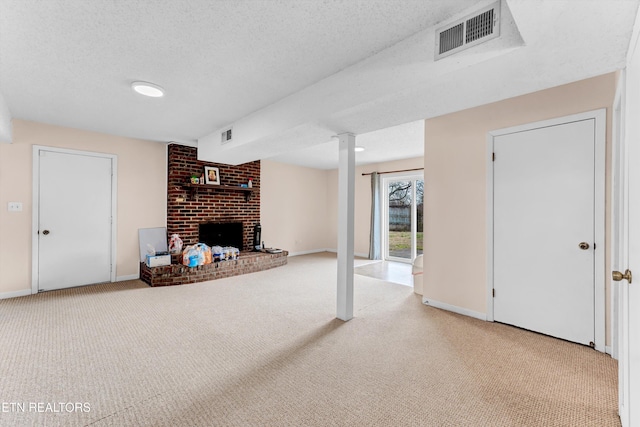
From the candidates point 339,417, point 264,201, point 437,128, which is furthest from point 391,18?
point 264,201

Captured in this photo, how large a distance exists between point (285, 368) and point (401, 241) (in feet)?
17.5

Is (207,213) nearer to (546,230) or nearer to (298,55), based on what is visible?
(298,55)

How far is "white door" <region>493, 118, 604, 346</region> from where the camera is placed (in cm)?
257

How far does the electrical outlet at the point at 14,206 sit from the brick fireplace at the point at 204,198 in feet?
6.17

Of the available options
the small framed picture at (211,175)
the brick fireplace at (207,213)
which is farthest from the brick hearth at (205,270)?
the small framed picture at (211,175)

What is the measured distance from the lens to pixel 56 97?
310 centimetres

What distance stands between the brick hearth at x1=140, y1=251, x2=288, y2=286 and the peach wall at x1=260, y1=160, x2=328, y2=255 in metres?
1.32

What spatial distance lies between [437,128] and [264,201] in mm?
4401

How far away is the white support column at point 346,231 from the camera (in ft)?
10.5

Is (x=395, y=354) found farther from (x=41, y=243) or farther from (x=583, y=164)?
(x=41, y=243)

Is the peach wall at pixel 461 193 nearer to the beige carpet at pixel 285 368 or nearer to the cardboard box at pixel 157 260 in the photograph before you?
the beige carpet at pixel 285 368

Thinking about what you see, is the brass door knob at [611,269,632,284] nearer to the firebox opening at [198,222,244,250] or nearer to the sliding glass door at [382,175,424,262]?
the sliding glass door at [382,175,424,262]

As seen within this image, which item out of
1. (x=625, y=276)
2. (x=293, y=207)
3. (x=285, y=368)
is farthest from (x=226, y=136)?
(x=625, y=276)

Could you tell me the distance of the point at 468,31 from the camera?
1680 millimetres
